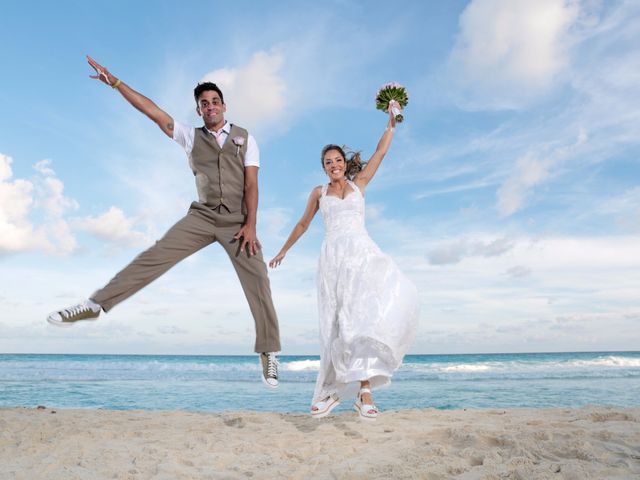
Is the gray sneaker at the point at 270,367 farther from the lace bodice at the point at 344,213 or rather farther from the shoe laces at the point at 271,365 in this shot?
the lace bodice at the point at 344,213

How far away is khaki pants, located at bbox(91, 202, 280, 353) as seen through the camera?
15.7ft

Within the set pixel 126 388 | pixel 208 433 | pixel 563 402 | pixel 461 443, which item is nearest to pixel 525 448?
pixel 461 443

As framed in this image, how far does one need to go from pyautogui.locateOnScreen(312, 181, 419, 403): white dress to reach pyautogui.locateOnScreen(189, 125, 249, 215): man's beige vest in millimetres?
944

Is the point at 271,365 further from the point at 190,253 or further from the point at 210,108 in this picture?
the point at 210,108

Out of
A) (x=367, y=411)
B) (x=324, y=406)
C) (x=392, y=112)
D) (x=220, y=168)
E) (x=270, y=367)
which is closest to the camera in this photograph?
(x=367, y=411)

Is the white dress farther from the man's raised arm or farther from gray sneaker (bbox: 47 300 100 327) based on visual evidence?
gray sneaker (bbox: 47 300 100 327)

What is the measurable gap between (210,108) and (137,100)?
2.19 ft

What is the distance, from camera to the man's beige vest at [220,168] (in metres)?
4.92

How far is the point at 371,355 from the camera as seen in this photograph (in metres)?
4.84

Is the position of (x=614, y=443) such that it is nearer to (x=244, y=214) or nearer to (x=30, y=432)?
(x=244, y=214)

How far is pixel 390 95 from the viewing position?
606 centimetres

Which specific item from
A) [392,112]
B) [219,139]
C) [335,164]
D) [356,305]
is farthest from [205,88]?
[356,305]

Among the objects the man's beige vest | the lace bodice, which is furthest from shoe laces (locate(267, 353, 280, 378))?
the man's beige vest

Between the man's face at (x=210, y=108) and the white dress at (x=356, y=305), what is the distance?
4.16ft
